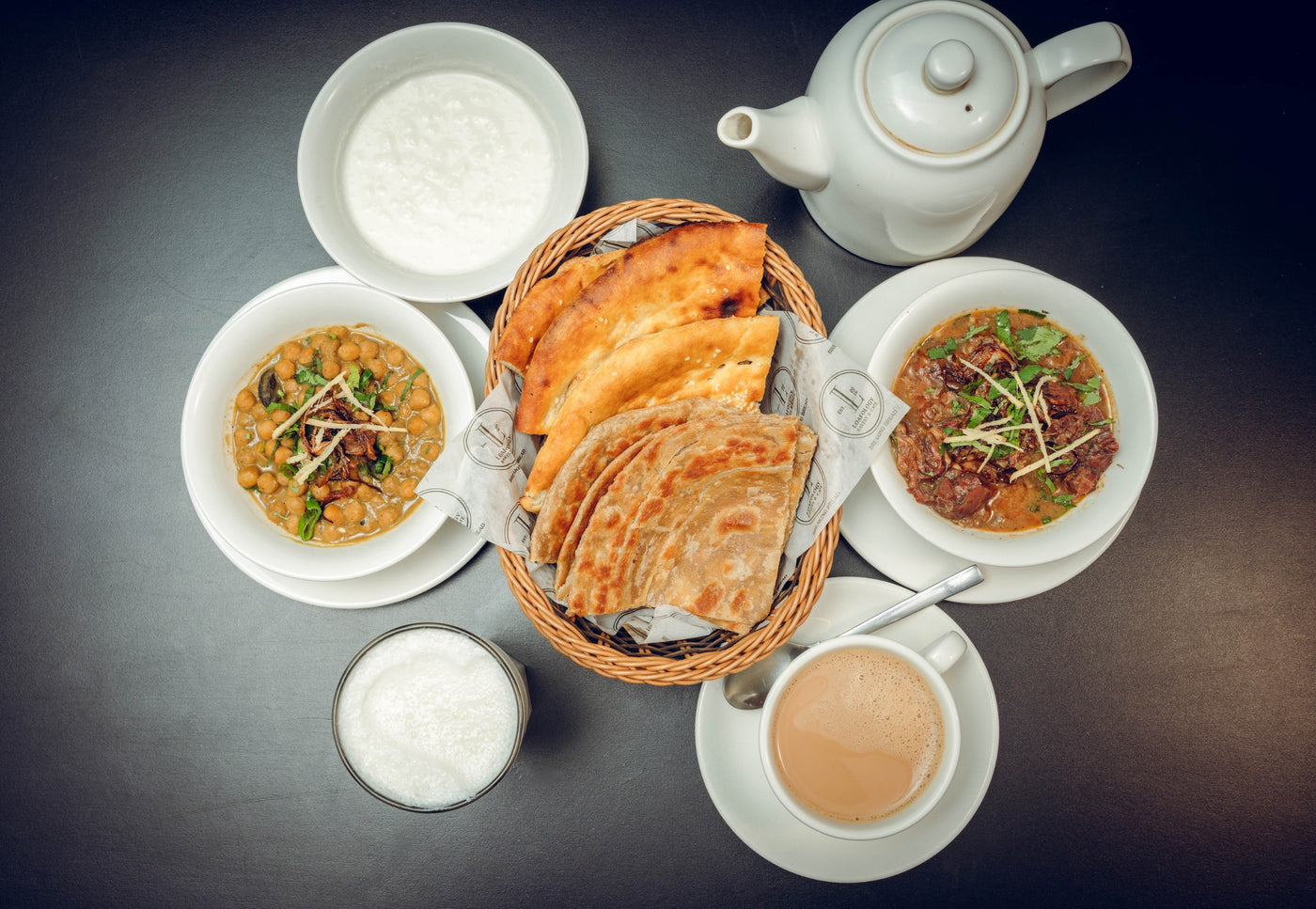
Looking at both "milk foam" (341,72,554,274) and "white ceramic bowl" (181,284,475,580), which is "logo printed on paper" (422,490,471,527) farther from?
"milk foam" (341,72,554,274)

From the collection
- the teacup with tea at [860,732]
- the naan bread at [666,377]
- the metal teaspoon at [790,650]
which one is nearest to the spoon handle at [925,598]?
the metal teaspoon at [790,650]

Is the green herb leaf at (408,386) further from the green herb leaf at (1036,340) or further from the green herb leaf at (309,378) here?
Answer: the green herb leaf at (1036,340)

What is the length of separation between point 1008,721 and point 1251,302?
4.92 feet

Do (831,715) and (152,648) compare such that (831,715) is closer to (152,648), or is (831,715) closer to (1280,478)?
(1280,478)

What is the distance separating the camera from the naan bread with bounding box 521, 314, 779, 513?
179cm

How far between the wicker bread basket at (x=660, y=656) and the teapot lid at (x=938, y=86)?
1.34ft

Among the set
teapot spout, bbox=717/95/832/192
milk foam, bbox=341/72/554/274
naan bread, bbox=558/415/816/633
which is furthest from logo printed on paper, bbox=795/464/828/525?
milk foam, bbox=341/72/554/274

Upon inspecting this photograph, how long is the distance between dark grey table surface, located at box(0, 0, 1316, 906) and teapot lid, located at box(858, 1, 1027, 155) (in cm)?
65

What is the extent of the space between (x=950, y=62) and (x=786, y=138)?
37 centimetres

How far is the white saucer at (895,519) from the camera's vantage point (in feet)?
7.02

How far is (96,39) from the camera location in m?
2.43

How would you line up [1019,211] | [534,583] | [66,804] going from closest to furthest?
1. [534,583]
2. [1019,211]
3. [66,804]

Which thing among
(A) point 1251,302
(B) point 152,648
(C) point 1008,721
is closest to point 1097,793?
(C) point 1008,721

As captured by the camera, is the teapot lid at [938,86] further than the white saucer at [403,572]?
No
